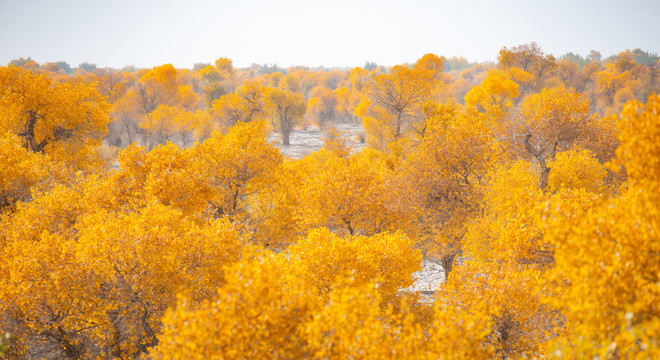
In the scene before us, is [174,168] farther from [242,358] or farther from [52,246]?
[242,358]

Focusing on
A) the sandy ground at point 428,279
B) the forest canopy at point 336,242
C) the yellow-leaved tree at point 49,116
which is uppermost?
the yellow-leaved tree at point 49,116

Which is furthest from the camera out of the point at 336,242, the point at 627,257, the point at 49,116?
the point at 49,116

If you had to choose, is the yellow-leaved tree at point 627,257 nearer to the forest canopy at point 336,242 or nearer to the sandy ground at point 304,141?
the forest canopy at point 336,242

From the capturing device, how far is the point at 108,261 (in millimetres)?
19000

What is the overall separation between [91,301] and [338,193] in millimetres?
18679

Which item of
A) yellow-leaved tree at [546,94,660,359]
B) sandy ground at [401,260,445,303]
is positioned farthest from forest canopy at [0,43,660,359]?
sandy ground at [401,260,445,303]

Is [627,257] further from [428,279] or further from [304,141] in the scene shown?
[304,141]

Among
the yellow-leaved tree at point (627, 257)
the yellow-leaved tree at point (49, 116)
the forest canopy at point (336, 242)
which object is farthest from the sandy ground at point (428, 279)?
the yellow-leaved tree at point (49, 116)

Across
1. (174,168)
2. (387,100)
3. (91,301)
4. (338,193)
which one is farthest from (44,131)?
(387,100)

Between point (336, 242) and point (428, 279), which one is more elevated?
point (336, 242)

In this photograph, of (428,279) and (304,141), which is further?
(304,141)

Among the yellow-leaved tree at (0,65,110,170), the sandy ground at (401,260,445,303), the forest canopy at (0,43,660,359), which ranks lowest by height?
the sandy ground at (401,260,445,303)

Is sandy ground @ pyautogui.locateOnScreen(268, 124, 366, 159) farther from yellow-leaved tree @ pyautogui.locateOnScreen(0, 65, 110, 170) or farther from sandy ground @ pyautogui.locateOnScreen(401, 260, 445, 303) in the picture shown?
yellow-leaved tree @ pyautogui.locateOnScreen(0, 65, 110, 170)

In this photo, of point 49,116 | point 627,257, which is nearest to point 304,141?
point 49,116
